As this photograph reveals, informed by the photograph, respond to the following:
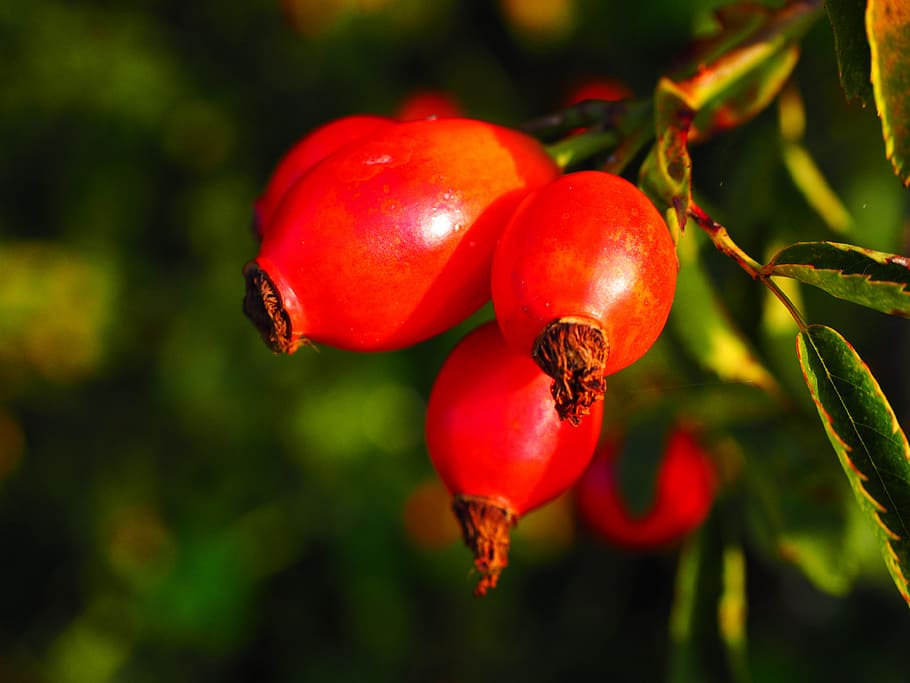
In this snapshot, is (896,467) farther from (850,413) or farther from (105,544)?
(105,544)

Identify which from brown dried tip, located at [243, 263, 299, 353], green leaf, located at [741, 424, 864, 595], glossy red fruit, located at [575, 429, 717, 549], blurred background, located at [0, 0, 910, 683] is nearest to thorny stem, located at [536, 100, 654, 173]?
brown dried tip, located at [243, 263, 299, 353]

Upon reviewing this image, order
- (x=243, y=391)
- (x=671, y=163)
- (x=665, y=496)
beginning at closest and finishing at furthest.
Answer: (x=671, y=163) → (x=665, y=496) → (x=243, y=391)

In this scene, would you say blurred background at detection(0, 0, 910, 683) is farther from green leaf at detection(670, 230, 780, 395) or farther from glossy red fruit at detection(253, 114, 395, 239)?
glossy red fruit at detection(253, 114, 395, 239)

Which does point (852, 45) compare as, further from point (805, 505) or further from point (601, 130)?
point (805, 505)

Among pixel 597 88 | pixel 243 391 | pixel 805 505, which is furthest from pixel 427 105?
pixel 805 505

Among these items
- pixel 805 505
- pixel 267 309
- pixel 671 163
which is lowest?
pixel 805 505

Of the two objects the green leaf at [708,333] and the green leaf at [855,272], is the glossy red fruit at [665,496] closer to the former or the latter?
the green leaf at [708,333]

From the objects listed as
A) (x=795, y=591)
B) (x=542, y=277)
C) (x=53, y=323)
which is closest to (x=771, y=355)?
(x=542, y=277)
